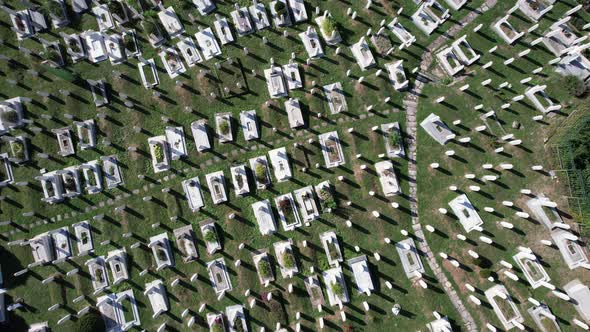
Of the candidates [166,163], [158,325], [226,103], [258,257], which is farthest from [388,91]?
[158,325]

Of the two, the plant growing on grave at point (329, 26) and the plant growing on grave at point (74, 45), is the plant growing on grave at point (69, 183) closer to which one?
the plant growing on grave at point (74, 45)

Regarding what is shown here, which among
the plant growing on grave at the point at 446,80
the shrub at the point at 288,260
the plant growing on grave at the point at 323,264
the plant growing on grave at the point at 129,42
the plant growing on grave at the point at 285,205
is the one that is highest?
the plant growing on grave at the point at 129,42

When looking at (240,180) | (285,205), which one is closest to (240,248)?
(285,205)

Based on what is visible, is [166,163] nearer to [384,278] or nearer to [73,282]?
[73,282]

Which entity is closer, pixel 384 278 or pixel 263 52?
pixel 384 278

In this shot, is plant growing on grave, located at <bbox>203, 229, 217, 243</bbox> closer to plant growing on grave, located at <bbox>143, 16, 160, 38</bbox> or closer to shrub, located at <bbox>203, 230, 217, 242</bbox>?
shrub, located at <bbox>203, 230, 217, 242</bbox>

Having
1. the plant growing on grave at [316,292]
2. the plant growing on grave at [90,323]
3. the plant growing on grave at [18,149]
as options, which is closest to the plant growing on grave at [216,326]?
the plant growing on grave at [316,292]

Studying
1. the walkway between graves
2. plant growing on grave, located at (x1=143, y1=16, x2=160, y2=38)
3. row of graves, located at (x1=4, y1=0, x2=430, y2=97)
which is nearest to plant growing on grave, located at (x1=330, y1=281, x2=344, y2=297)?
the walkway between graves
